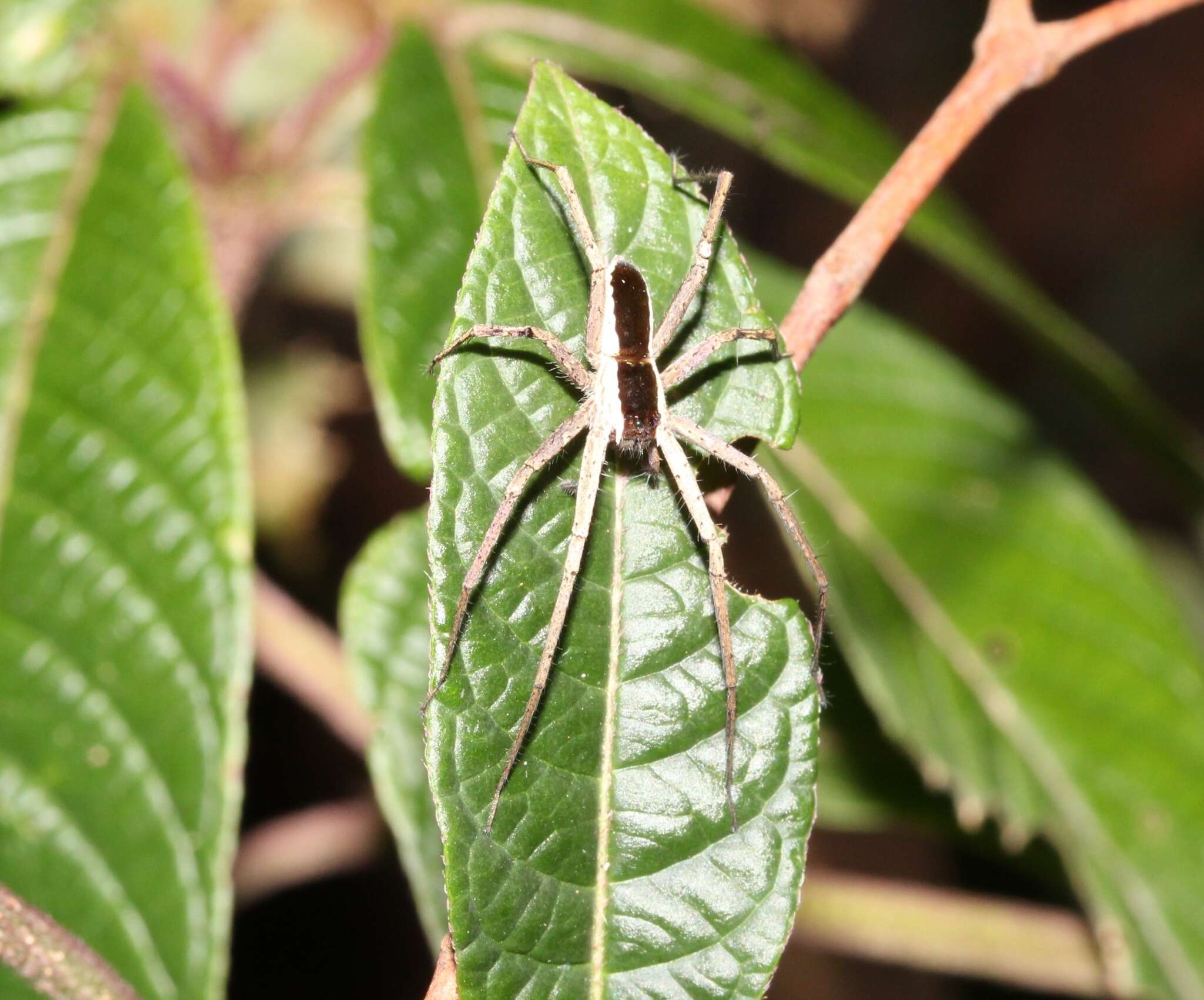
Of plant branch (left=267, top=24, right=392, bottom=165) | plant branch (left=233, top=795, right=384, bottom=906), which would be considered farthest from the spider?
plant branch (left=233, top=795, right=384, bottom=906)

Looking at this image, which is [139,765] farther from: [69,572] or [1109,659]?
[1109,659]

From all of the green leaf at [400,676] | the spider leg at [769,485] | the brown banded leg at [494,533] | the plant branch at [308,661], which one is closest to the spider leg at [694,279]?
the spider leg at [769,485]

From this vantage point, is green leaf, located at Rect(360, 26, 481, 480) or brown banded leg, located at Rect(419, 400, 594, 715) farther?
green leaf, located at Rect(360, 26, 481, 480)

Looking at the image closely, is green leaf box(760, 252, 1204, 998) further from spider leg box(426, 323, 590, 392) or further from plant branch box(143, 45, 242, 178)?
plant branch box(143, 45, 242, 178)

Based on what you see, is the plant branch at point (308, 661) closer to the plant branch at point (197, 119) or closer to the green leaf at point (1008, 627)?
the plant branch at point (197, 119)

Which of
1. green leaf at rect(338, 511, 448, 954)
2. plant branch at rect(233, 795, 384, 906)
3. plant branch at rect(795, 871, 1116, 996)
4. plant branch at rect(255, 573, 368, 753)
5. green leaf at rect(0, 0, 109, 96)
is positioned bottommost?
plant branch at rect(795, 871, 1116, 996)

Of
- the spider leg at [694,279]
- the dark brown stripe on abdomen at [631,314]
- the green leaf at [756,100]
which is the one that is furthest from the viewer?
the green leaf at [756,100]

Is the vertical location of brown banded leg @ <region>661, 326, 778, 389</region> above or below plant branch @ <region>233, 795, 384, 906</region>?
above
